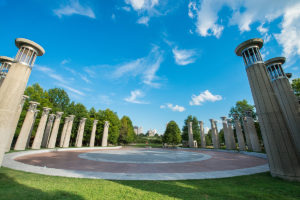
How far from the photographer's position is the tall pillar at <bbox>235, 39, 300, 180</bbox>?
7520 mm

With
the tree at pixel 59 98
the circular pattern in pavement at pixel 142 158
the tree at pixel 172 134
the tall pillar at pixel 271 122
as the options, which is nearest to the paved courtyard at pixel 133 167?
the circular pattern in pavement at pixel 142 158

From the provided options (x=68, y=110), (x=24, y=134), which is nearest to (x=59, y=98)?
(x=68, y=110)

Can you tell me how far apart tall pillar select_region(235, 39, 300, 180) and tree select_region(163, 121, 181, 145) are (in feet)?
124

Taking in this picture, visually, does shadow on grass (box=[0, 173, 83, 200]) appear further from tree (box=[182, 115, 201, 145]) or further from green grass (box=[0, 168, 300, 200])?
tree (box=[182, 115, 201, 145])

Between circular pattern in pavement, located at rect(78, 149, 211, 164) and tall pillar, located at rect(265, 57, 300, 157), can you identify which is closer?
tall pillar, located at rect(265, 57, 300, 157)

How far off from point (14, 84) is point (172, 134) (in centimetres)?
4315

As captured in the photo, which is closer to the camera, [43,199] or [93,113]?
[43,199]

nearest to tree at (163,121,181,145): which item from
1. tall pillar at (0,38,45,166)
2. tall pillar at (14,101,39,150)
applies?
tall pillar at (14,101,39,150)

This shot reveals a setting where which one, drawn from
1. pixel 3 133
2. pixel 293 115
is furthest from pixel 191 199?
pixel 293 115

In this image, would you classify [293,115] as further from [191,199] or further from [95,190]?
[95,190]

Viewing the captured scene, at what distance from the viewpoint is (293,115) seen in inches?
403

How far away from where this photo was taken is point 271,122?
26.9 ft

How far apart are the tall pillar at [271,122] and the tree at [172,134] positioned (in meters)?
37.7

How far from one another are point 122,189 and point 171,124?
A: 42.4m
